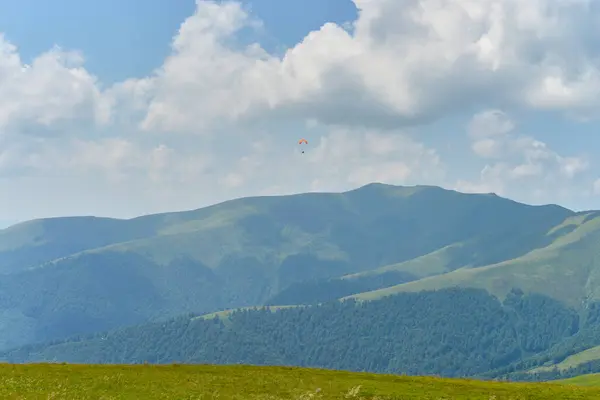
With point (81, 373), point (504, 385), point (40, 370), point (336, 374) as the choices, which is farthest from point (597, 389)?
point (40, 370)

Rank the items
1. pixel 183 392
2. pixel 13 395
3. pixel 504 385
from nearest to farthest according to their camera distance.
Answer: pixel 13 395 → pixel 183 392 → pixel 504 385

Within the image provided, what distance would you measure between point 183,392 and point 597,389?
→ 39064mm

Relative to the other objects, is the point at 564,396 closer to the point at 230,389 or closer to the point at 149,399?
the point at 230,389

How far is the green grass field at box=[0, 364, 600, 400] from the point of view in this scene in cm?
4972

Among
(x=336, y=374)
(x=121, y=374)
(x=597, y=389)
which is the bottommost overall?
(x=597, y=389)

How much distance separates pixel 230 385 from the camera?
54812 millimetres

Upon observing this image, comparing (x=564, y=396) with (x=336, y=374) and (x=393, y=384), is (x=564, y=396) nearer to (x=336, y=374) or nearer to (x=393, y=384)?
(x=393, y=384)

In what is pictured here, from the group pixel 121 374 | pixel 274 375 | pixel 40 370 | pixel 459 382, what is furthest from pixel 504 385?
pixel 40 370

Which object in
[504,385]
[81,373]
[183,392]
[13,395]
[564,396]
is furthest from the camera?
[504,385]

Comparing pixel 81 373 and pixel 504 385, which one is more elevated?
pixel 81 373

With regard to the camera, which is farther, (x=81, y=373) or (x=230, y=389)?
(x=81, y=373)

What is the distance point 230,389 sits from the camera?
173 feet

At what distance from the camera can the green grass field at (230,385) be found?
163 ft

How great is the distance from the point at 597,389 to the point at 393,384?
19.8m
